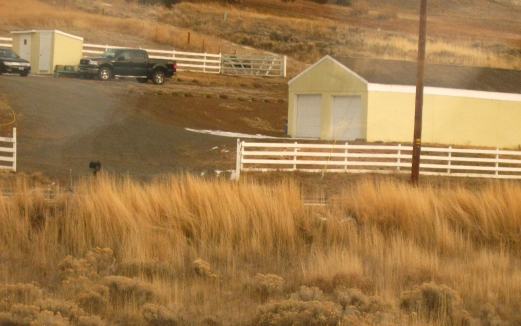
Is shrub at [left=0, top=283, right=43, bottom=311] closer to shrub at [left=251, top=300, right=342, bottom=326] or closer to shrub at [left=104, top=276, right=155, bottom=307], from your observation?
shrub at [left=104, top=276, right=155, bottom=307]

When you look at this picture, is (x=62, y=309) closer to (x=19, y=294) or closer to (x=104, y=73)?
(x=19, y=294)

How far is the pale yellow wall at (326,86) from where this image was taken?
102 feet

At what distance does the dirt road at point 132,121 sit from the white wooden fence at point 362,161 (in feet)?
4.89

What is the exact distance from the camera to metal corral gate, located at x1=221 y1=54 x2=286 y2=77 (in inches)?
1895

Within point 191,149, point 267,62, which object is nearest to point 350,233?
point 191,149

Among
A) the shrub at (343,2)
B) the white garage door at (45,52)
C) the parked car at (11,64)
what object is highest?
the shrub at (343,2)

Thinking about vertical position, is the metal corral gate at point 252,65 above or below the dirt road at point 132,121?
above

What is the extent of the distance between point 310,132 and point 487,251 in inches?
830

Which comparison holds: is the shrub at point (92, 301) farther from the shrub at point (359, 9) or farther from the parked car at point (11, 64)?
the shrub at point (359, 9)

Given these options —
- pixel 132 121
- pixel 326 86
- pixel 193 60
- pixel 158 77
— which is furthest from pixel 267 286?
pixel 193 60

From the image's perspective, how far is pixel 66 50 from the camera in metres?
40.8

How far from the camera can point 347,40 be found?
209 ft

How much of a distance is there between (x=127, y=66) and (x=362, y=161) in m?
16.9

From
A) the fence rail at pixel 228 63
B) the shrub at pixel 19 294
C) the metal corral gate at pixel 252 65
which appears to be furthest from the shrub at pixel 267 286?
the metal corral gate at pixel 252 65
